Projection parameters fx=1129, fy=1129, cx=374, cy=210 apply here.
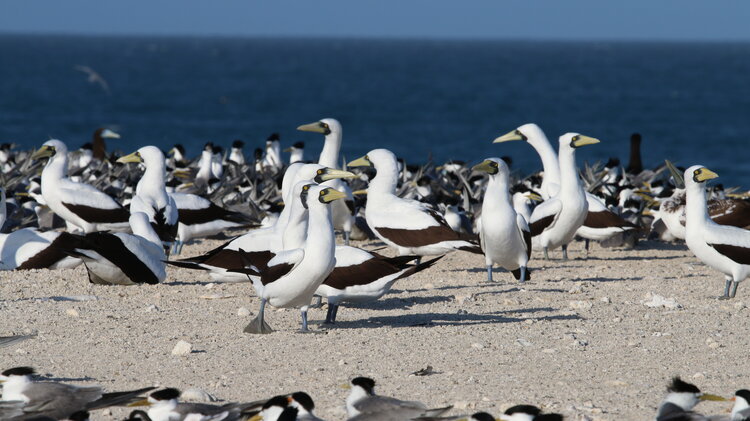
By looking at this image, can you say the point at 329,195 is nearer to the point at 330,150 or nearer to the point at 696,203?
the point at 696,203

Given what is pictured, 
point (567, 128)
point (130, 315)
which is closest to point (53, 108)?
point (567, 128)

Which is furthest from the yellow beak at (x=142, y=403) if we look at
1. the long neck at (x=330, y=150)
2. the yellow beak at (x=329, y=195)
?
the long neck at (x=330, y=150)

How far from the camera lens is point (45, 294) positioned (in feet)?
31.9

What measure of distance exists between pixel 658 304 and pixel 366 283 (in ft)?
8.78

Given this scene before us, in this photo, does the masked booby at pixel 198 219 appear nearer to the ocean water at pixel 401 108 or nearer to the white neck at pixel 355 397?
the white neck at pixel 355 397

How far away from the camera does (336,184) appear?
41.3 feet

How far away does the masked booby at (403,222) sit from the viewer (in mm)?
11008

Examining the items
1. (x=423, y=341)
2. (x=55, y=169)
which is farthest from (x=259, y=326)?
(x=55, y=169)

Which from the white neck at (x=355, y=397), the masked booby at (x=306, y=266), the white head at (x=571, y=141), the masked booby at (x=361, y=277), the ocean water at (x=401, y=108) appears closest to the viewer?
the white neck at (x=355, y=397)

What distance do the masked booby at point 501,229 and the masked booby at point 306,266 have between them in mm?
2845

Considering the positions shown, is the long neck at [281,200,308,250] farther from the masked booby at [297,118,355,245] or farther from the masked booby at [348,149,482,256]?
the masked booby at [297,118,355,245]

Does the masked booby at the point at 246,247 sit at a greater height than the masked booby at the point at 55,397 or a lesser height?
greater

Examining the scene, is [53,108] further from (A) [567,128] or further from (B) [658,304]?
(B) [658,304]

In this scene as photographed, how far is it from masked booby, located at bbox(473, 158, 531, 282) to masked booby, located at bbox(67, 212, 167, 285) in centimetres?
305
